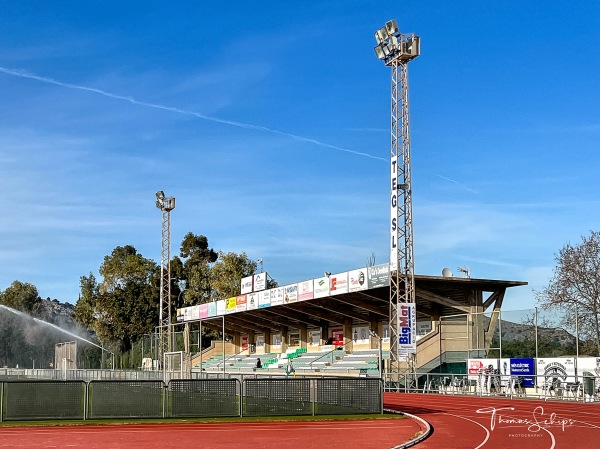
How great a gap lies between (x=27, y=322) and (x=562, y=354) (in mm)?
88606

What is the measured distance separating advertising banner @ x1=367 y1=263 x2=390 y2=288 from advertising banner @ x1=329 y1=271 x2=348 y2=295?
3.70 m

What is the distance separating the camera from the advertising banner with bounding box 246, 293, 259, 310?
69.4 m

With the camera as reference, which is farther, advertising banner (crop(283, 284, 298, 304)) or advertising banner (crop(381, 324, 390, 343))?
advertising banner (crop(283, 284, 298, 304))

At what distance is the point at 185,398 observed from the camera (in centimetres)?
2656

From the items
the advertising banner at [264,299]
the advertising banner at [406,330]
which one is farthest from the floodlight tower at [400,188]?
the advertising banner at [264,299]

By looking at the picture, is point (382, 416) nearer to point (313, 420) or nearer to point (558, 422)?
point (313, 420)

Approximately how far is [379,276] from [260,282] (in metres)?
23.8

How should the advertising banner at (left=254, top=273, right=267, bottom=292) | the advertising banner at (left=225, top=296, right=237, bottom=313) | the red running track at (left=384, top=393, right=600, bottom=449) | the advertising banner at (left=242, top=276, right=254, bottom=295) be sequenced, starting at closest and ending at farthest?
the red running track at (left=384, top=393, right=600, bottom=449), the advertising banner at (left=254, top=273, right=267, bottom=292), the advertising banner at (left=225, top=296, right=237, bottom=313), the advertising banner at (left=242, top=276, right=254, bottom=295)

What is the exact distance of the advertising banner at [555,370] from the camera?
36.6 metres

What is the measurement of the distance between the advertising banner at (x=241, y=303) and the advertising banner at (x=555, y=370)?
37.0 m

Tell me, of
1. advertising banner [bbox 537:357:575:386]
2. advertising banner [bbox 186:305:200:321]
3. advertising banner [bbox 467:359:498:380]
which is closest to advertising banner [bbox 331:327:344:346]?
advertising banner [bbox 186:305:200:321]

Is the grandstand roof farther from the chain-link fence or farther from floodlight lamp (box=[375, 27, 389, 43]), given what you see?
floodlight lamp (box=[375, 27, 389, 43])

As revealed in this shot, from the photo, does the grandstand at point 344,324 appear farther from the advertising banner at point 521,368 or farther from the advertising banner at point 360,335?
the advertising banner at point 521,368
